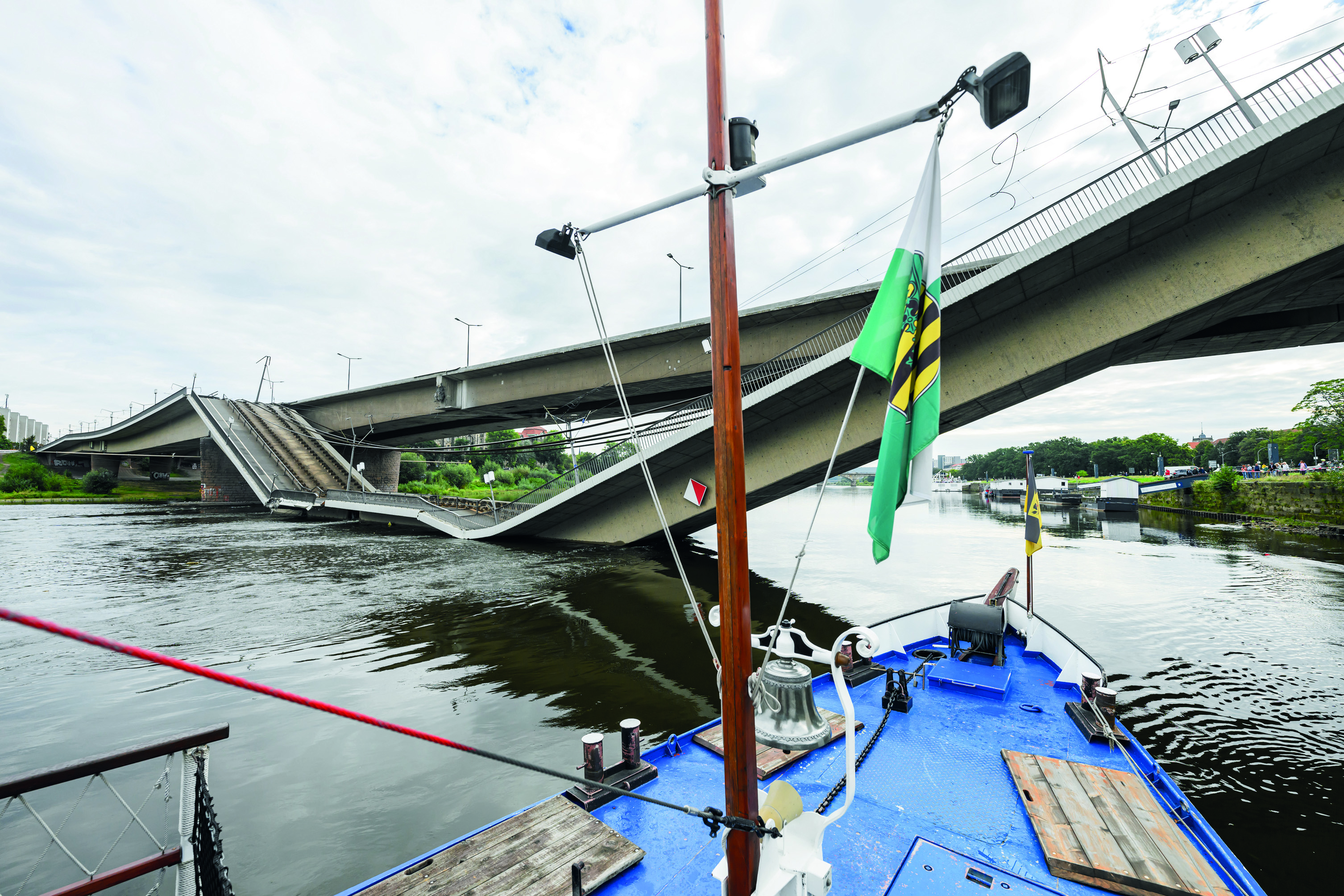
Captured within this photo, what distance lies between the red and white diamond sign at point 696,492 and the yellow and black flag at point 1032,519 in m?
11.0

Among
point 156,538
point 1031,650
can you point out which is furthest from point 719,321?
point 156,538

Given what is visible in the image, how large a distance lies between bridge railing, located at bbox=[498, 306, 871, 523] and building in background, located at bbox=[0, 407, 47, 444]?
205 m

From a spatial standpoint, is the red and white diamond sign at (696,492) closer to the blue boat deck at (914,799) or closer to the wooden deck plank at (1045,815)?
the blue boat deck at (914,799)

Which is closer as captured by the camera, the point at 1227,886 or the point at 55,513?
the point at 1227,886

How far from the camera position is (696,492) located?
20562 millimetres

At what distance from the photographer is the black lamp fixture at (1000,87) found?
3041mm

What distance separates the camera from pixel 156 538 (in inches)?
1049

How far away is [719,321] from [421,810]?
6778 mm

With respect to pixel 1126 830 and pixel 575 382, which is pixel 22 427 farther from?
pixel 1126 830

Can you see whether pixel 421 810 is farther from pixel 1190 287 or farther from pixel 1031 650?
pixel 1190 287

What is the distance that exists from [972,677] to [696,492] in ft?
42.4

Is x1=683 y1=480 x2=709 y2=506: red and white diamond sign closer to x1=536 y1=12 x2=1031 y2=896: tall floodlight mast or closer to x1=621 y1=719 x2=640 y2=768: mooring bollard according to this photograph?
x1=621 y1=719 x2=640 y2=768: mooring bollard

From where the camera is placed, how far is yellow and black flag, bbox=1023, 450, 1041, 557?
36.8 feet

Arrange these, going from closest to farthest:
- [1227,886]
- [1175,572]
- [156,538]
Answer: [1227,886] → [1175,572] → [156,538]
